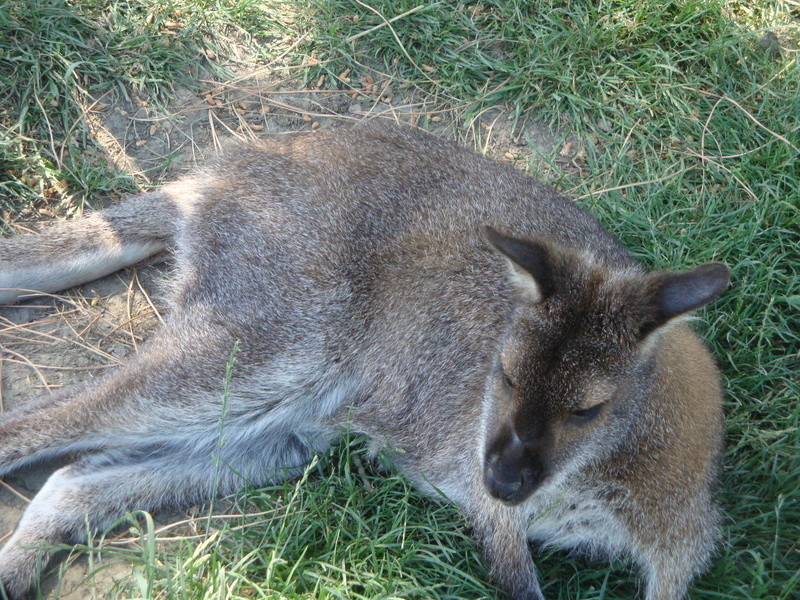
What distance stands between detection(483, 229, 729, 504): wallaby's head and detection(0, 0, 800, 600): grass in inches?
34.6

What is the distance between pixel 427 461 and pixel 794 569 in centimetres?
194

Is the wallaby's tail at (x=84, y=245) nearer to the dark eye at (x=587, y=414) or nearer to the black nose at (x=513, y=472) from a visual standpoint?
the black nose at (x=513, y=472)

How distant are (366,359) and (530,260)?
1.35 m

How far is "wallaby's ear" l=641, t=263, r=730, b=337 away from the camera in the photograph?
3.22 m

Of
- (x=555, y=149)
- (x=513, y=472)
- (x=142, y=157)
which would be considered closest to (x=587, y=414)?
(x=513, y=472)

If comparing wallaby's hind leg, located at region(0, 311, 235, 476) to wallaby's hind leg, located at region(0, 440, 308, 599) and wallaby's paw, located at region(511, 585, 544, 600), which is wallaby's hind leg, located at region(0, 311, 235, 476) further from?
wallaby's paw, located at region(511, 585, 544, 600)

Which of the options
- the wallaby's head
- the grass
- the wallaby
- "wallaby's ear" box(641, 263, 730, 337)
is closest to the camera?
"wallaby's ear" box(641, 263, 730, 337)

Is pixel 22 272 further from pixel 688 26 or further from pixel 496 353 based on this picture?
pixel 688 26

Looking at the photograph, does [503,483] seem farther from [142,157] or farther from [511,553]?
[142,157]

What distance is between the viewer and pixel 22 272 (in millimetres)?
4602

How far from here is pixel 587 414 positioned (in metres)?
3.48

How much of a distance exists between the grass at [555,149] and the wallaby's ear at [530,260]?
57.3 inches

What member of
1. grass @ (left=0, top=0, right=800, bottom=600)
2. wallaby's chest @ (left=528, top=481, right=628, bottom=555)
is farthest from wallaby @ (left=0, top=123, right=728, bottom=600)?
grass @ (left=0, top=0, right=800, bottom=600)

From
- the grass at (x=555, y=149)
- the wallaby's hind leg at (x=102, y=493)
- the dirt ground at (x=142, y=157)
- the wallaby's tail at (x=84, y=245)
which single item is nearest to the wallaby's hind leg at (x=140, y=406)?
the wallaby's hind leg at (x=102, y=493)
